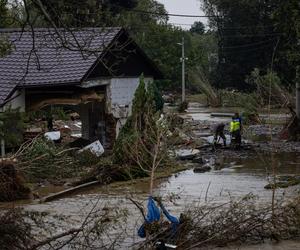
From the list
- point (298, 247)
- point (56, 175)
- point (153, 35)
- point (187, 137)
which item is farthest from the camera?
point (153, 35)

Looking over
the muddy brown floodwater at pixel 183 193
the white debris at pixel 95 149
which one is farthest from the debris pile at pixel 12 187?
the white debris at pixel 95 149

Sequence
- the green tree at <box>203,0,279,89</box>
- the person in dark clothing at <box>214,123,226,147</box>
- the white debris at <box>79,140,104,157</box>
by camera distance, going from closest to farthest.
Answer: the white debris at <box>79,140,104,157</box>
the person in dark clothing at <box>214,123,226,147</box>
the green tree at <box>203,0,279,89</box>

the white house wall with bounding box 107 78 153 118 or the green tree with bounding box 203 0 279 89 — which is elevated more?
the green tree with bounding box 203 0 279 89

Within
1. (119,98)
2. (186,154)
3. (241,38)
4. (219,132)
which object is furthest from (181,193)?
(241,38)

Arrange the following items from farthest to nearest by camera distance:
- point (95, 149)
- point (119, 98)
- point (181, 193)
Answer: point (119, 98) < point (95, 149) < point (181, 193)

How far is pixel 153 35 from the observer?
71.2m

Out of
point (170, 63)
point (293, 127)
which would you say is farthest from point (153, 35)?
point (293, 127)

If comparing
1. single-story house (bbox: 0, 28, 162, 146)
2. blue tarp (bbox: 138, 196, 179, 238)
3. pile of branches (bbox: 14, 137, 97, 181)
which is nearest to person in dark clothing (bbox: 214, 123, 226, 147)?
single-story house (bbox: 0, 28, 162, 146)

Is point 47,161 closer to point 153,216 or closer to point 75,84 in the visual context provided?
point 153,216

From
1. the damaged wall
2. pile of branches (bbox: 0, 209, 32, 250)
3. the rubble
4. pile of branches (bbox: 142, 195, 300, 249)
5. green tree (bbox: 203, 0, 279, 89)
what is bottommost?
the rubble

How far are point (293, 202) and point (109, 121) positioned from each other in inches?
618

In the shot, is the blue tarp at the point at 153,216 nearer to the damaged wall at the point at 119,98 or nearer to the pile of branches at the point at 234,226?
the pile of branches at the point at 234,226

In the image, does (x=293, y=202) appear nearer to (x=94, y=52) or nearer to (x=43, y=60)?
(x=94, y=52)

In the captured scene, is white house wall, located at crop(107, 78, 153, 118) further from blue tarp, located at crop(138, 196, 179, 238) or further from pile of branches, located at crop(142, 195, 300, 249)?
blue tarp, located at crop(138, 196, 179, 238)
